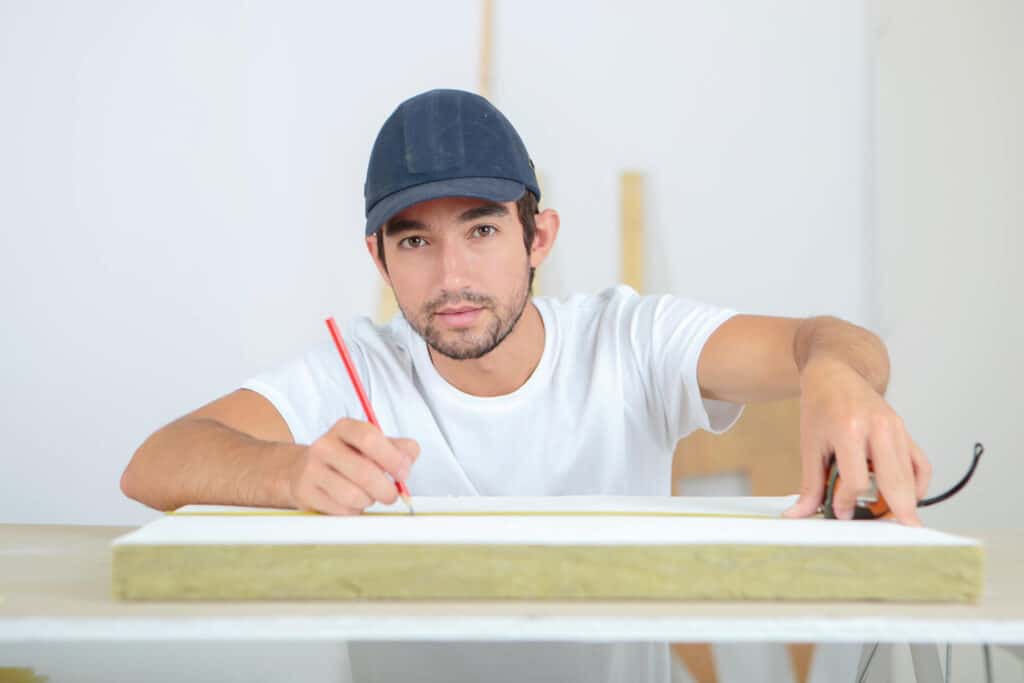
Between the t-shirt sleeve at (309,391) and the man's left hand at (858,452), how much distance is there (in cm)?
87

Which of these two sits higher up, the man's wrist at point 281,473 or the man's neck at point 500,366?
the man's neck at point 500,366

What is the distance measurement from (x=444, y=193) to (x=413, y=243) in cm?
19

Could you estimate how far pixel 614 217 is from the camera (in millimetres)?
3084

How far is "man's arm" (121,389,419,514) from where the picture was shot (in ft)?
3.55

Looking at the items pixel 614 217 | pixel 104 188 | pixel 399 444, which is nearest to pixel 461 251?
pixel 399 444

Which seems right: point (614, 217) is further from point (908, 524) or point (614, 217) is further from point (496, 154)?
point (908, 524)

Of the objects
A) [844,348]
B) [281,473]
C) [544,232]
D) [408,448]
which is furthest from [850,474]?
[544,232]

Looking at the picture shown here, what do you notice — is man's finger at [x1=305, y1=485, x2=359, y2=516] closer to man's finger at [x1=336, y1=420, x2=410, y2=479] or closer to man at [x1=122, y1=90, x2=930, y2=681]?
man's finger at [x1=336, y1=420, x2=410, y2=479]

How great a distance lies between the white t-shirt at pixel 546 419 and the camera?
1.71m

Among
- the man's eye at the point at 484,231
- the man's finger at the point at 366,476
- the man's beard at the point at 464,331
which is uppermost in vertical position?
the man's eye at the point at 484,231

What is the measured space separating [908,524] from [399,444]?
1.81 ft

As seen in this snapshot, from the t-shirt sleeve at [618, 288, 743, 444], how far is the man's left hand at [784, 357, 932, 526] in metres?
0.58

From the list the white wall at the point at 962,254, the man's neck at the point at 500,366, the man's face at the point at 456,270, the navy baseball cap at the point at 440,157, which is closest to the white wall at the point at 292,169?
the white wall at the point at 962,254

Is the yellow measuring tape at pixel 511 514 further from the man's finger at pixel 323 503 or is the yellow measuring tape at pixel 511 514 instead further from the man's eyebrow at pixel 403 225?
the man's eyebrow at pixel 403 225
